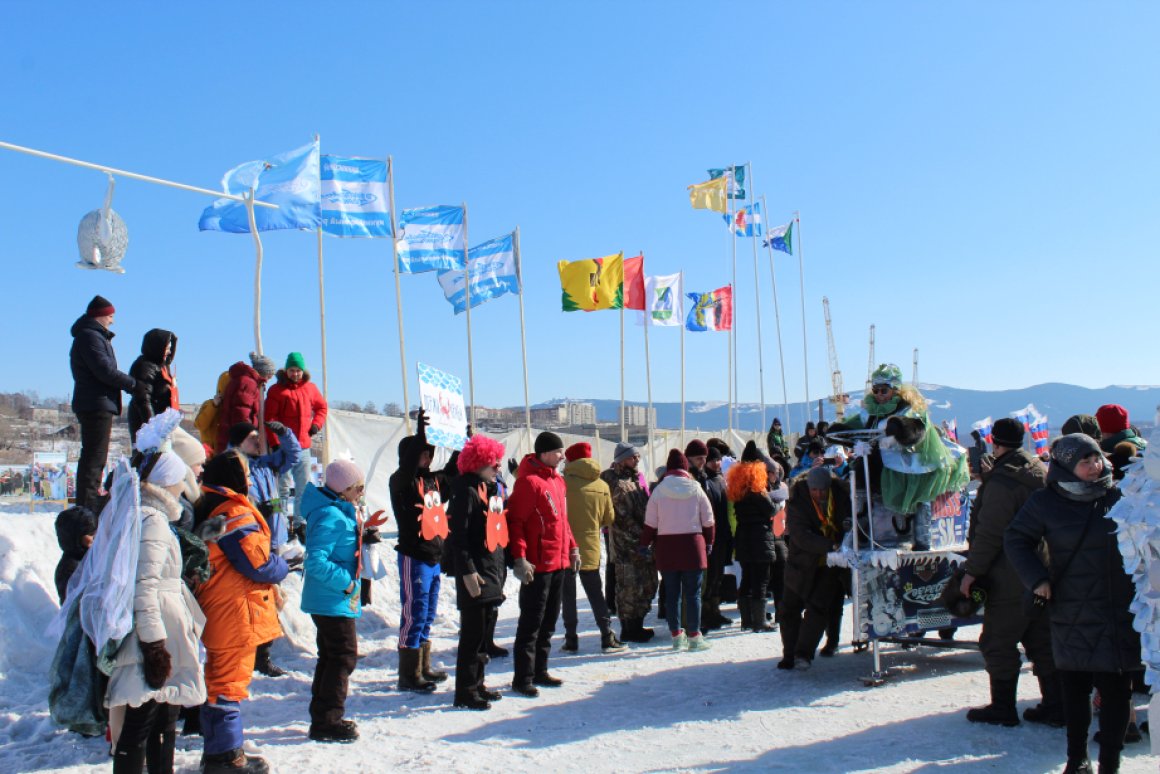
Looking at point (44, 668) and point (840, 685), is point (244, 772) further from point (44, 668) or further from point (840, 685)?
point (840, 685)

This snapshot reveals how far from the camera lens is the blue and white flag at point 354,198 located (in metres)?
16.0

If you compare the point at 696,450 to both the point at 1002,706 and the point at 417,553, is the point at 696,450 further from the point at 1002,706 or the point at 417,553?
the point at 1002,706

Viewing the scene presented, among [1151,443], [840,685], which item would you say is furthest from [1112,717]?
[840,685]

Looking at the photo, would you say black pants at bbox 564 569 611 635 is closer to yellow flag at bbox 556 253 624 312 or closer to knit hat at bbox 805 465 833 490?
knit hat at bbox 805 465 833 490

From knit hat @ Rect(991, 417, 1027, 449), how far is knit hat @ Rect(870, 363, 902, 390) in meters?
1.54

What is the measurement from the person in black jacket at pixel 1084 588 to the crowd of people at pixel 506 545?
1 cm

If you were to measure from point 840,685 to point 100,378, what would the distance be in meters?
6.74

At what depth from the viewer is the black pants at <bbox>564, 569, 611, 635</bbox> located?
9.30 meters

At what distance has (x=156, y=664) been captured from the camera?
176 inches

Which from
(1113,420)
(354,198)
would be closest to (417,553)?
(1113,420)

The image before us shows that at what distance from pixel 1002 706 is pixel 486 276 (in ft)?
58.3

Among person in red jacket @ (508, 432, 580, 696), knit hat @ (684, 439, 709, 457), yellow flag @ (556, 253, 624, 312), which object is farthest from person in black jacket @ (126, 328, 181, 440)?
yellow flag @ (556, 253, 624, 312)

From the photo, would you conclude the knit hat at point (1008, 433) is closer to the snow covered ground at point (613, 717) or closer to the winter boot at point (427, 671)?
the snow covered ground at point (613, 717)

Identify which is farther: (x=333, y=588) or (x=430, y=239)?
(x=430, y=239)
